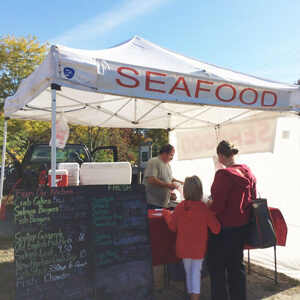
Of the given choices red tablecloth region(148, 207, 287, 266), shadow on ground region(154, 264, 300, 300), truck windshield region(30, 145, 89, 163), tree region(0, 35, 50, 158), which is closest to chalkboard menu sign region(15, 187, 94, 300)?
red tablecloth region(148, 207, 287, 266)

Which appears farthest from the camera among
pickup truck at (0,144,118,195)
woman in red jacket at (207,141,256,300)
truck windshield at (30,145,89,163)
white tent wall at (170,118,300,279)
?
truck windshield at (30,145,89,163)

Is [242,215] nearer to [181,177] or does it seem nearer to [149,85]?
[149,85]

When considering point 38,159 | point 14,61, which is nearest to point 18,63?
point 14,61

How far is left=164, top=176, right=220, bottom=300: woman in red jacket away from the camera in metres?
2.76

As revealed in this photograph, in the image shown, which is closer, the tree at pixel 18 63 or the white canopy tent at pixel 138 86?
the white canopy tent at pixel 138 86

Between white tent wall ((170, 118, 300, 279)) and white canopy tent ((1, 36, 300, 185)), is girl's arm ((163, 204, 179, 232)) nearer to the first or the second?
white canopy tent ((1, 36, 300, 185))

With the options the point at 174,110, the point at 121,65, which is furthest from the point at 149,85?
the point at 174,110

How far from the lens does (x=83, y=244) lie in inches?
108

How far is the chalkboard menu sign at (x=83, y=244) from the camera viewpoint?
2.53 metres

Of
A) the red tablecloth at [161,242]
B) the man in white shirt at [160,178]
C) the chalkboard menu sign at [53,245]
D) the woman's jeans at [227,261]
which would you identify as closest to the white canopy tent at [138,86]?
the chalkboard menu sign at [53,245]

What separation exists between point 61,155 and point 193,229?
4916mm

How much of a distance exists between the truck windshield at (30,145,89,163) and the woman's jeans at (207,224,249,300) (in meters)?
4.82

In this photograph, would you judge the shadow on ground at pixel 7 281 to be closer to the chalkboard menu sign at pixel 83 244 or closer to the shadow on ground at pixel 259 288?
the chalkboard menu sign at pixel 83 244

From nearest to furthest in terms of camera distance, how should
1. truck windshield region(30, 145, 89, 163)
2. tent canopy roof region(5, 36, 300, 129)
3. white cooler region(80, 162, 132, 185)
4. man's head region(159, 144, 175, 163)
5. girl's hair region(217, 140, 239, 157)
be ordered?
girl's hair region(217, 140, 239, 157), tent canopy roof region(5, 36, 300, 129), white cooler region(80, 162, 132, 185), man's head region(159, 144, 175, 163), truck windshield region(30, 145, 89, 163)
